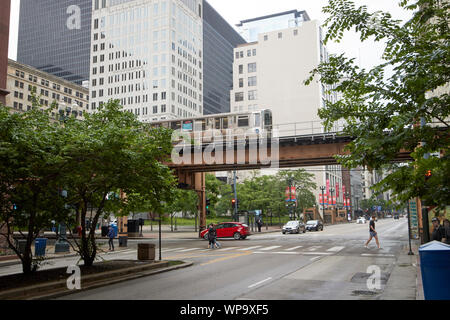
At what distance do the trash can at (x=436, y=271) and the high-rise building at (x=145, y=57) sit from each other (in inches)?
4050

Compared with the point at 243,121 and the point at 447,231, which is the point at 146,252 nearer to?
the point at 447,231

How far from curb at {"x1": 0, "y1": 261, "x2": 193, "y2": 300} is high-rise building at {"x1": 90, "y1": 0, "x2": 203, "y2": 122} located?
3762 inches

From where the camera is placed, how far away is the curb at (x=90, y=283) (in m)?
9.54

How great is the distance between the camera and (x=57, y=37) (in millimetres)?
143500

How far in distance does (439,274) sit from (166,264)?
10.5 meters

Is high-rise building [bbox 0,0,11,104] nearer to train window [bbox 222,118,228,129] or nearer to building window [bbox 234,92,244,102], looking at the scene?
train window [bbox 222,118,228,129]

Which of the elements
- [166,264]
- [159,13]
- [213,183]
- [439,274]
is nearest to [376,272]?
[439,274]

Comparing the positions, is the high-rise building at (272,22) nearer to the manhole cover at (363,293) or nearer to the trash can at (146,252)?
the trash can at (146,252)

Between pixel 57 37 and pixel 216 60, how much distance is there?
60881 millimetres

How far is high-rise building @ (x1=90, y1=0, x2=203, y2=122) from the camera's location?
109500mm

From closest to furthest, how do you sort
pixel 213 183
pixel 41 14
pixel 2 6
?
pixel 2 6 < pixel 213 183 < pixel 41 14

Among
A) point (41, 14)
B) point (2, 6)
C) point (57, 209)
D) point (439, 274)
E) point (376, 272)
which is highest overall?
point (41, 14)
